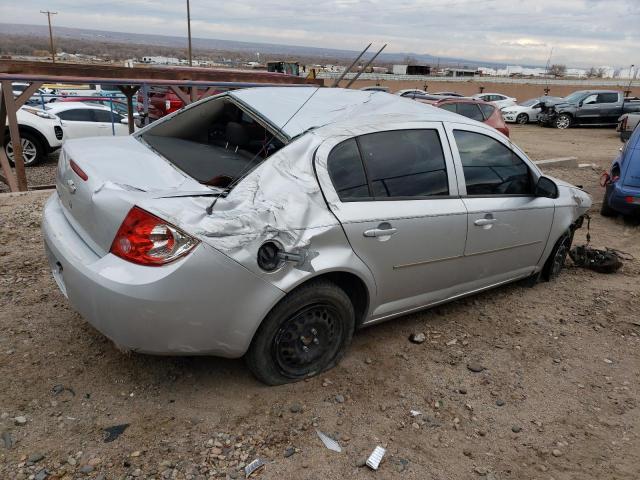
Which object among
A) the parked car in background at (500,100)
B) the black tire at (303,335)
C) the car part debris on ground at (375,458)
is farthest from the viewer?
the parked car in background at (500,100)

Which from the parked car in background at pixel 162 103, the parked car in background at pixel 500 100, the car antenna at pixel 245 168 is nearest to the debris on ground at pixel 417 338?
the car antenna at pixel 245 168

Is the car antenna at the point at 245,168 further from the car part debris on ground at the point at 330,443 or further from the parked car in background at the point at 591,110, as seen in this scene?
the parked car in background at the point at 591,110

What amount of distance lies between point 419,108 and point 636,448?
2.44 m

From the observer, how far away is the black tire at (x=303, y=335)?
271 centimetres

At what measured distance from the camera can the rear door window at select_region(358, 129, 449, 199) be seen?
3.06m

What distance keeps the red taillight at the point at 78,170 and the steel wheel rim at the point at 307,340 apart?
4.38ft

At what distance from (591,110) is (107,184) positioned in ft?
82.5

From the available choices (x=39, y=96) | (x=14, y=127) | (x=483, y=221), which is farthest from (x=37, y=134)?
(x=483, y=221)

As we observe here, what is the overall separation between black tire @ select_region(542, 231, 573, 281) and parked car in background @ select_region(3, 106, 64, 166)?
28.7 feet

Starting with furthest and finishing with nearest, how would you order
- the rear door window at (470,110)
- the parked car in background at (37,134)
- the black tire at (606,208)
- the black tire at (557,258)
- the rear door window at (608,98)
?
the rear door window at (608,98) → the rear door window at (470,110) → the parked car in background at (37,134) → the black tire at (606,208) → the black tire at (557,258)

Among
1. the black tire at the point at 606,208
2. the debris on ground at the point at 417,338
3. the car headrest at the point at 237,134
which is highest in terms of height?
the car headrest at the point at 237,134

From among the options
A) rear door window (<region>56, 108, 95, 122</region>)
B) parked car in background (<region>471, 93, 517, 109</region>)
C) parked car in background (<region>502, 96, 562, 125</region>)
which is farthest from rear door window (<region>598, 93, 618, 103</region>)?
rear door window (<region>56, 108, 95, 122</region>)

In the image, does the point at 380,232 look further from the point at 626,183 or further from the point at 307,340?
the point at 626,183

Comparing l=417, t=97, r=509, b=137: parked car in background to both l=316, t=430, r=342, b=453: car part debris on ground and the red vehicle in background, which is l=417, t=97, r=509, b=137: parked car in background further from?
l=316, t=430, r=342, b=453: car part debris on ground
